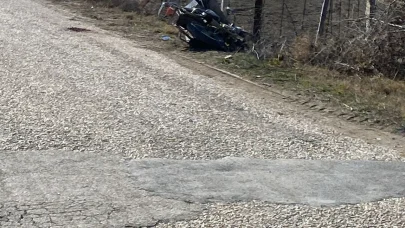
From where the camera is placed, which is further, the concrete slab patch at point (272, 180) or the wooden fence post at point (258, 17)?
the wooden fence post at point (258, 17)

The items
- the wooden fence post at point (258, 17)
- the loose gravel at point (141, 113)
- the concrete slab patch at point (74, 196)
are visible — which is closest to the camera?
the concrete slab patch at point (74, 196)

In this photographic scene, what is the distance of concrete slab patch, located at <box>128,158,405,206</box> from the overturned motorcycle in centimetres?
620

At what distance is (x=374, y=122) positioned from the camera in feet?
31.5

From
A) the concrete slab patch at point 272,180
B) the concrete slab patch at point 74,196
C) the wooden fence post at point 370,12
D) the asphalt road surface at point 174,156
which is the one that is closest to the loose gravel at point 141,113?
the asphalt road surface at point 174,156

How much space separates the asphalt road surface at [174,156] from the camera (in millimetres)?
6293

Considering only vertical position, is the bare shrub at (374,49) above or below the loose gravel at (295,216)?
above

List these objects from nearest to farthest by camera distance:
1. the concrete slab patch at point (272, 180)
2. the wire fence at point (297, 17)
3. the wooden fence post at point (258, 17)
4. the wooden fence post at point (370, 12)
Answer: the concrete slab patch at point (272, 180)
the wooden fence post at point (370, 12)
the wire fence at point (297, 17)
the wooden fence post at point (258, 17)

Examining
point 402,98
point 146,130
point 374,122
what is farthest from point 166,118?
point 402,98

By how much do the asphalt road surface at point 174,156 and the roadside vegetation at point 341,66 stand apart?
0.70m

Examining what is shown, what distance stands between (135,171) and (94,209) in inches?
39.3

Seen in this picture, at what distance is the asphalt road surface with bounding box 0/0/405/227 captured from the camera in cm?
629

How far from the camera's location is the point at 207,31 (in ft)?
45.4

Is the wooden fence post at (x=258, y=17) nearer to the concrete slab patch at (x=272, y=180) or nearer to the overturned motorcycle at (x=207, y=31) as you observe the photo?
the overturned motorcycle at (x=207, y=31)

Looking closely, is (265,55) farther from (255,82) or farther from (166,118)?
(166,118)
